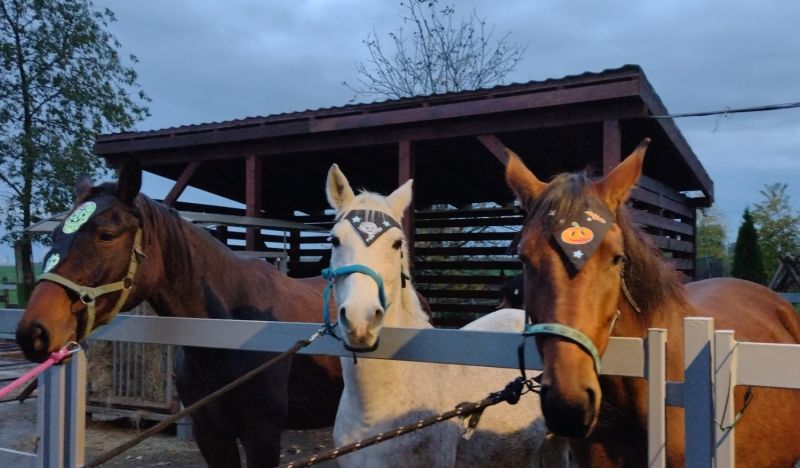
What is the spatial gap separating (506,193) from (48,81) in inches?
677

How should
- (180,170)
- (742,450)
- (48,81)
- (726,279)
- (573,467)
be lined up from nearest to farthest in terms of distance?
(742,450) → (726,279) → (573,467) → (180,170) → (48,81)

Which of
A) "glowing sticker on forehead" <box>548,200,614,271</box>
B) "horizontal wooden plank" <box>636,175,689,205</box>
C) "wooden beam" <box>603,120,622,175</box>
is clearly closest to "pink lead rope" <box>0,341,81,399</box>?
"glowing sticker on forehead" <box>548,200,614,271</box>

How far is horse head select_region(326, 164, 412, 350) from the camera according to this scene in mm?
2115

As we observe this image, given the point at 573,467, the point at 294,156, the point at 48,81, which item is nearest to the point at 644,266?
the point at 573,467

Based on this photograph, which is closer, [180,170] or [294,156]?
[294,156]

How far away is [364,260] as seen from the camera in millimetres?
2451

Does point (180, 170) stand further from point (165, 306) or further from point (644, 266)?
point (644, 266)

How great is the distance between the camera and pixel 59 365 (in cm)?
215

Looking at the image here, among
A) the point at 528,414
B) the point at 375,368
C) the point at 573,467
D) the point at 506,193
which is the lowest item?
the point at 573,467

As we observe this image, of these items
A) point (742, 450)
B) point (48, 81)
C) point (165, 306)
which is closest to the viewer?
point (742, 450)

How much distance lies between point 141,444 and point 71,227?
490cm

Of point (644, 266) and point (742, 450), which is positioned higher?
point (644, 266)

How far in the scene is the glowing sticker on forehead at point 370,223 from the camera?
2529 millimetres

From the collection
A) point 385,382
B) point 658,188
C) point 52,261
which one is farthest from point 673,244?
point 52,261
